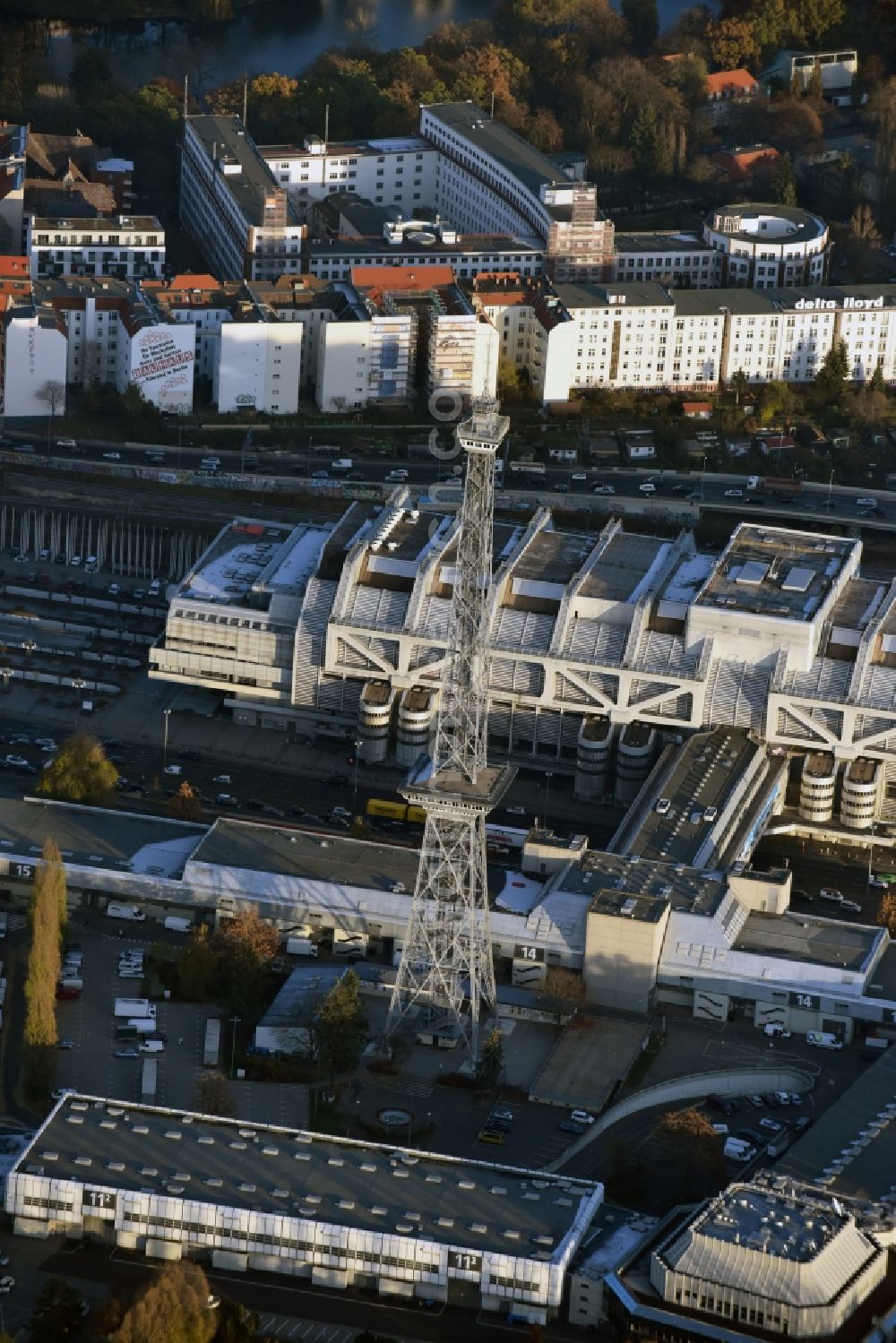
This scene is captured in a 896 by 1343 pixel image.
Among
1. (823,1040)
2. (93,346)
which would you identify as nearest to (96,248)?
(93,346)

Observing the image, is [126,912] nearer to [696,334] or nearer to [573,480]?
[573,480]

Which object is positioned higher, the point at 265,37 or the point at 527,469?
the point at 265,37

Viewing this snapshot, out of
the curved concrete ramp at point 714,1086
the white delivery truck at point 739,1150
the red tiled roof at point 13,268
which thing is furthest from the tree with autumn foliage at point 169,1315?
the red tiled roof at point 13,268

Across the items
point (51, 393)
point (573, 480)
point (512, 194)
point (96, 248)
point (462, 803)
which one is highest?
point (512, 194)

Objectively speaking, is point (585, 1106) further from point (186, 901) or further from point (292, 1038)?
point (186, 901)

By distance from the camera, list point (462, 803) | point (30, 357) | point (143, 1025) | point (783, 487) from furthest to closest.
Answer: point (30, 357), point (783, 487), point (143, 1025), point (462, 803)

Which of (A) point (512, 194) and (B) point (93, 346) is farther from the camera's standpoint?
(A) point (512, 194)

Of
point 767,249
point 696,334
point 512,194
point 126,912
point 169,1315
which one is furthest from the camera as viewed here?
point 512,194

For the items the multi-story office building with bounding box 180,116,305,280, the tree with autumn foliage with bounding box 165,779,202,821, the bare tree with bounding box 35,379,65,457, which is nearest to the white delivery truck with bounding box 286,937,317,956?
the tree with autumn foliage with bounding box 165,779,202,821

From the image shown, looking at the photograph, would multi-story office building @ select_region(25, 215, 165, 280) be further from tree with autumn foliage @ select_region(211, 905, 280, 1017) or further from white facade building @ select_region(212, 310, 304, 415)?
tree with autumn foliage @ select_region(211, 905, 280, 1017)
